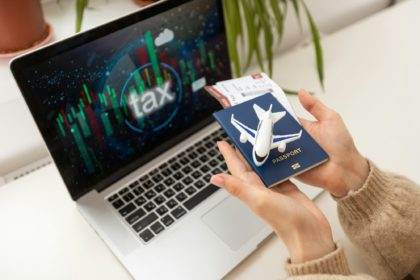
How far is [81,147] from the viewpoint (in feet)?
1.99

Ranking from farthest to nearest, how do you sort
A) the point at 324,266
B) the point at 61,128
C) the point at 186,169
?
the point at 186,169 < the point at 61,128 < the point at 324,266

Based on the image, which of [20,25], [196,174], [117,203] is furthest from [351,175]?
[20,25]

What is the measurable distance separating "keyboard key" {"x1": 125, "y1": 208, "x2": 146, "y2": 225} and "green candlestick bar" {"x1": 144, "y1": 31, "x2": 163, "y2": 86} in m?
0.20

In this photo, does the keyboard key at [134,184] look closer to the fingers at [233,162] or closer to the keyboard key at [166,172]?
the keyboard key at [166,172]

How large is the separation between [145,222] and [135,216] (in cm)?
2

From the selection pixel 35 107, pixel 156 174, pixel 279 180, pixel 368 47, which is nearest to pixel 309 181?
pixel 279 180

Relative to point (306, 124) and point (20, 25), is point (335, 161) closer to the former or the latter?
point (306, 124)

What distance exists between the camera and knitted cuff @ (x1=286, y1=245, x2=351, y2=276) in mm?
462

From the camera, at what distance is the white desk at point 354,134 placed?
58 centimetres

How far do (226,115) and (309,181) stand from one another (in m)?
0.14

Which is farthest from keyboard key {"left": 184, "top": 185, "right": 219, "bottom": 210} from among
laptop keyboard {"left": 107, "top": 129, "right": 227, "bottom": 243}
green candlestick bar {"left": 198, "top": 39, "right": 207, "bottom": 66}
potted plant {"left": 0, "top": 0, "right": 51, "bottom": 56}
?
potted plant {"left": 0, "top": 0, "right": 51, "bottom": 56}

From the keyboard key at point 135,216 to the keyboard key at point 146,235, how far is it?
0.03m

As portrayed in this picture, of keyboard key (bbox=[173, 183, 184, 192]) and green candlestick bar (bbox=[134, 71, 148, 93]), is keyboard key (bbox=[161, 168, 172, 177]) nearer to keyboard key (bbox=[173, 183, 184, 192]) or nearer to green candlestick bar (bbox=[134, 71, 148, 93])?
keyboard key (bbox=[173, 183, 184, 192])

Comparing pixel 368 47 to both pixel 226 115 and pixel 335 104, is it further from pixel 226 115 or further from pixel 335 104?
pixel 226 115
